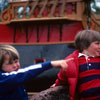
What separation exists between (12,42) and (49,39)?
94 centimetres

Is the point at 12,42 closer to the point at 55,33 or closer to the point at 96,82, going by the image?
the point at 55,33

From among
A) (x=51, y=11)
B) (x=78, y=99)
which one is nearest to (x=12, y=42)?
(x=51, y=11)

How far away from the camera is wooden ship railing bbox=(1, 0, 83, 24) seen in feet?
19.5

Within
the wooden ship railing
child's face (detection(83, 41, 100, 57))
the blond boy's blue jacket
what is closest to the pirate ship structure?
the wooden ship railing

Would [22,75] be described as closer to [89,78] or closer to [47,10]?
[89,78]

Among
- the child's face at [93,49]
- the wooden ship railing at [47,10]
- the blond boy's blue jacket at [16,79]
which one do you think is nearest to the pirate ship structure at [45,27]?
the wooden ship railing at [47,10]

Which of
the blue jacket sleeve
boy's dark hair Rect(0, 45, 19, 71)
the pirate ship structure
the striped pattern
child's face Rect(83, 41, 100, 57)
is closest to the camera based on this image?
the blue jacket sleeve

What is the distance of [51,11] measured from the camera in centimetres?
601

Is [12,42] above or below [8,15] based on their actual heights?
below

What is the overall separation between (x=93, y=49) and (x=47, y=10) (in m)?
4.20

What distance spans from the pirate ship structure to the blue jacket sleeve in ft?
12.9

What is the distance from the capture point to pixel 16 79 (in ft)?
5.49

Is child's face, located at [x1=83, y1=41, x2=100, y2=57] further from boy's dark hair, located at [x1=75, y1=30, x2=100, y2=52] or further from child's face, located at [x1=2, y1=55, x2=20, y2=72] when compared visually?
child's face, located at [x1=2, y1=55, x2=20, y2=72]

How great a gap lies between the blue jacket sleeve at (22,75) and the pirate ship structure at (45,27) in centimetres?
394
